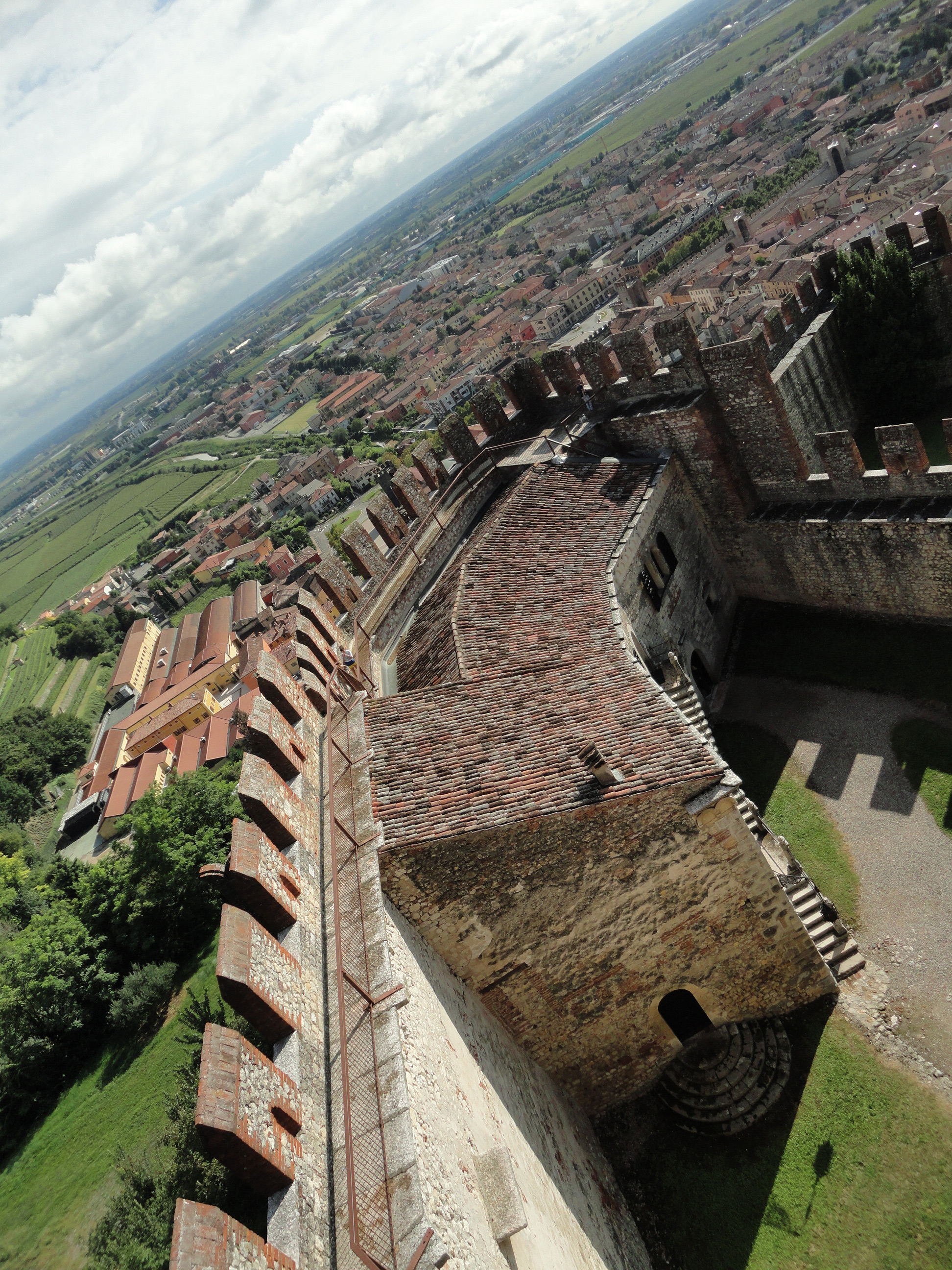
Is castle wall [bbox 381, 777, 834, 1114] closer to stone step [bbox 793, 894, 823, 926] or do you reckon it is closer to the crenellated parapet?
stone step [bbox 793, 894, 823, 926]

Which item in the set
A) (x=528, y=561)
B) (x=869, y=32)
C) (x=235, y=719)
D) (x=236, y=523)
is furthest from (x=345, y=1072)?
(x=869, y=32)

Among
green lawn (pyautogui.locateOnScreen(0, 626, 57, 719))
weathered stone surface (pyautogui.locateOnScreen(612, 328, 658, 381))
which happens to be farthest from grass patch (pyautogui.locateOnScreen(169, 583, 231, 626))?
weathered stone surface (pyautogui.locateOnScreen(612, 328, 658, 381))

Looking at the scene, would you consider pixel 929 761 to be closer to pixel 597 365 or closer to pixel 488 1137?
pixel 488 1137

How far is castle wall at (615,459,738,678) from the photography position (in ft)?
54.0

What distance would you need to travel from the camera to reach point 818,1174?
36.2 feet

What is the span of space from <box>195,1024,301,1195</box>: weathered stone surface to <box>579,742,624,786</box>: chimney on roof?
211 inches

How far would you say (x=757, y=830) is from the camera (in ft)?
43.3

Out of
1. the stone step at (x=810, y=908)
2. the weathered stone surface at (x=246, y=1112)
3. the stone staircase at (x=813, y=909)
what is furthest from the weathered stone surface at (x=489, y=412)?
the weathered stone surface at (x=246, y=1112)

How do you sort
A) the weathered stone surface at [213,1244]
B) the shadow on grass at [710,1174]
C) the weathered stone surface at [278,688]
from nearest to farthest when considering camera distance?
the weathered stone surface at [213,1244], the shadow on grass at [710,1174], the weathered stone surface at [278,688]

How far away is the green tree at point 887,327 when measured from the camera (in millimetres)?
21828

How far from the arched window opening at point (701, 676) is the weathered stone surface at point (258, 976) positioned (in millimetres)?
13033

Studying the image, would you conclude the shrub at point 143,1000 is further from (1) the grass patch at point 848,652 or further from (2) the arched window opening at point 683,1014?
(1) the grass patch at point 848,652

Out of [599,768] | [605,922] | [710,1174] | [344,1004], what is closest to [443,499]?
[599,768]

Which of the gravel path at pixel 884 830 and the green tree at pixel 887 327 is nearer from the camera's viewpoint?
the gravel path at pixel 884 830
